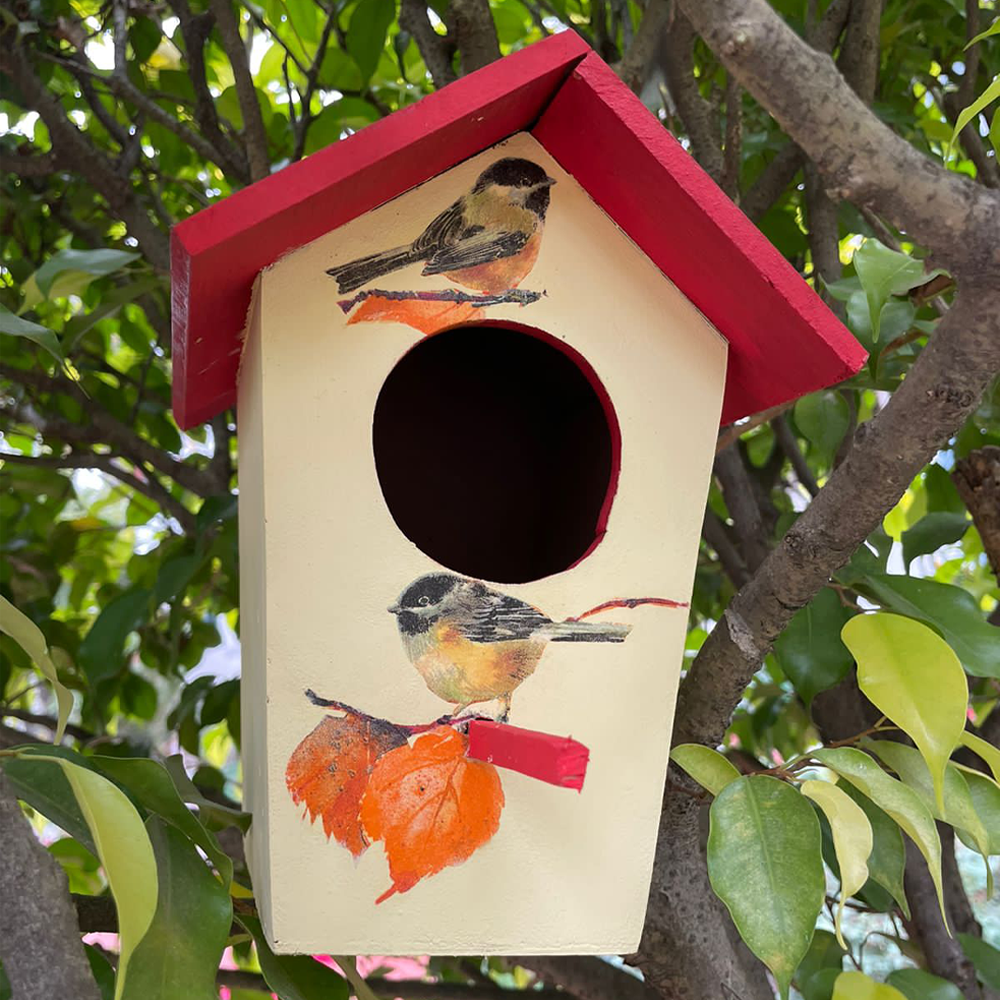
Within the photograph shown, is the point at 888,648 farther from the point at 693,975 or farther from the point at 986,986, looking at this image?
the point at 986,986

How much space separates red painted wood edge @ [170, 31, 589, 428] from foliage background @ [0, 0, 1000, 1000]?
94mm

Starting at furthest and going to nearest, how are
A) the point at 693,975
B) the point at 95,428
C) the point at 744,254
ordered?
the point at 95,428
the point at 693,975
the point at 744,254

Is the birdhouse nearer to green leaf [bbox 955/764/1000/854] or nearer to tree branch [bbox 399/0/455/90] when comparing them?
green leaf [bbox 955/764/1000/854]

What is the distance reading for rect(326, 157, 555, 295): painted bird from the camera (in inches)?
24.8

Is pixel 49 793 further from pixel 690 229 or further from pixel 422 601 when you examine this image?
pixel 690 229

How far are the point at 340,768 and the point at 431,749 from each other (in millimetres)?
50

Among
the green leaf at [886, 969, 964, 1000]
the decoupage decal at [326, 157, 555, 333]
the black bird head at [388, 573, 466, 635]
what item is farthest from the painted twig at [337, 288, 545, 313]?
the green leaf at [886, 969, 964, 1000]

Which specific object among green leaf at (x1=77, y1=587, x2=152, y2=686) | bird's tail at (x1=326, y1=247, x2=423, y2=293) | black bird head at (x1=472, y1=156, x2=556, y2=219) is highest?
black bird head at (x1=472, y1=156, x2=556, y2=219)

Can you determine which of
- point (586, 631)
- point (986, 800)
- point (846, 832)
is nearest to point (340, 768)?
point (586, 631)

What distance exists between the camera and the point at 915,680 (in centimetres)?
61

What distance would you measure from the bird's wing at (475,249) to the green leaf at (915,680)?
28cm

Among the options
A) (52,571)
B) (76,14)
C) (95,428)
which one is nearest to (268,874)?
(95,428)

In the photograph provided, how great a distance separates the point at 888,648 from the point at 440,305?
1.00 feet

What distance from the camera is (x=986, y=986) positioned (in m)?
0.90
